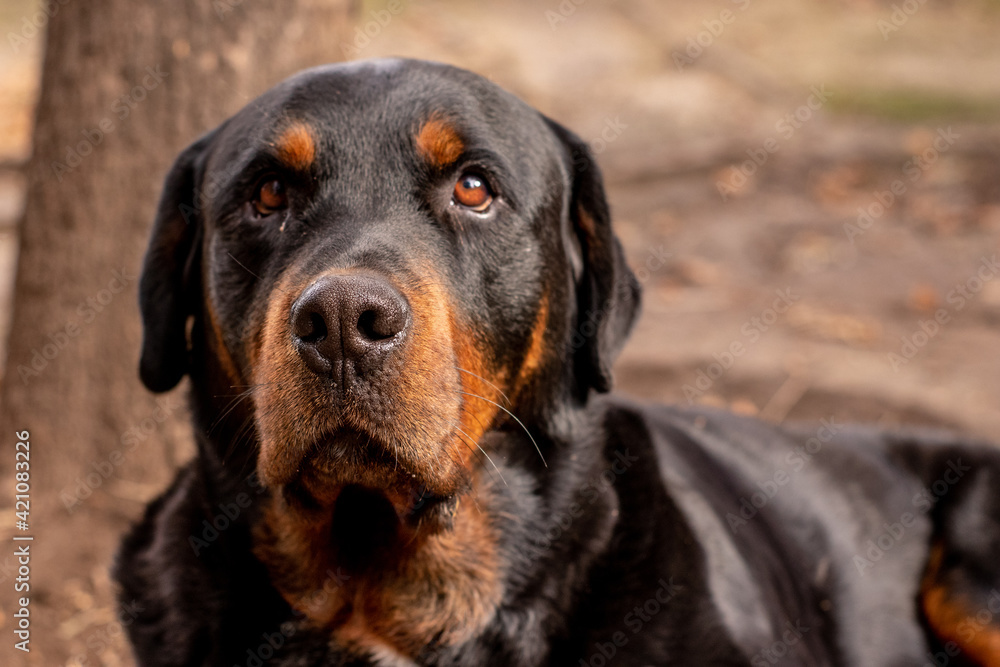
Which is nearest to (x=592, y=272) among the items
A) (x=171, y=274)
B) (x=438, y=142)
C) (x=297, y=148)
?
(x=438, y=142)

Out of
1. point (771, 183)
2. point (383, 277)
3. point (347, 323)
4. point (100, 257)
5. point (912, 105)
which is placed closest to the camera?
point (347, 323)

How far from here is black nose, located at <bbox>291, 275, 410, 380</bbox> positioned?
6.78 ft

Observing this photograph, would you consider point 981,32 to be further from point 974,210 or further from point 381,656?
point 381,656

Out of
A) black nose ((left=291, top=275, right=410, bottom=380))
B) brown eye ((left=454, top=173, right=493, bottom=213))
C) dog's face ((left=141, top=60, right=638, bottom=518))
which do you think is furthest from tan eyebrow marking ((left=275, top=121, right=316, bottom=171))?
black nose ((left=291, top=275, right=410, bottom=380))

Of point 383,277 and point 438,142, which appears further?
point 438,142

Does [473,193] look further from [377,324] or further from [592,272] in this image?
[377,324]

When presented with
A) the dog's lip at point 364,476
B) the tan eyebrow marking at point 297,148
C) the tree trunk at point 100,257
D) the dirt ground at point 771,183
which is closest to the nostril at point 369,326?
the dog's lip at point 364,476

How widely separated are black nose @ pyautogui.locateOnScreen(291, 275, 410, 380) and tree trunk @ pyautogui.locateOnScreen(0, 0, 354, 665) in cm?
206

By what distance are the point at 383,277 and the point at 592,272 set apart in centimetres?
101

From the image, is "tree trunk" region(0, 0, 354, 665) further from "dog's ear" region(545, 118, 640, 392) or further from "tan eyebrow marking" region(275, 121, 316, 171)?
"dog's ear" region(545, 118, 640, 392)

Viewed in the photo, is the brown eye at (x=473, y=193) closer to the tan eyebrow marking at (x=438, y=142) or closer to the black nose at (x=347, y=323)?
the tan eyebrow marking at (x=438, y=142)

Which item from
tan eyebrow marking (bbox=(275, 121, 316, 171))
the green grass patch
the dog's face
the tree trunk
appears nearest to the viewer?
the dog's face

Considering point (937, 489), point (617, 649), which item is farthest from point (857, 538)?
point (617, 649)

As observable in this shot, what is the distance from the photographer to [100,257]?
3.96 meters
